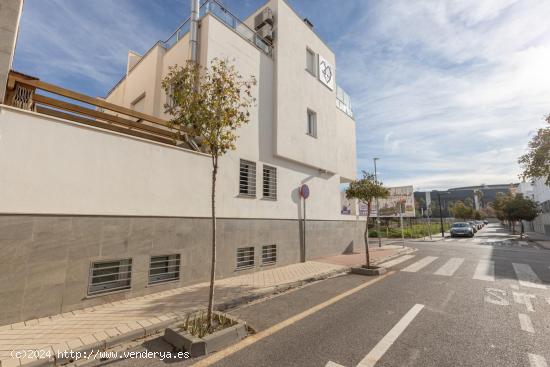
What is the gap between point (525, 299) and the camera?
6402 mm

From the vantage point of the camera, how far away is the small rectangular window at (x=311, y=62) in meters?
14.1

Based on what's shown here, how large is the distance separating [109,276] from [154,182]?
94.1 inches

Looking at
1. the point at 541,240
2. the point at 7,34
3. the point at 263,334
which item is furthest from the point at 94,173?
the point at 541,240

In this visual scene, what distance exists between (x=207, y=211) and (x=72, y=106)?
4.17m

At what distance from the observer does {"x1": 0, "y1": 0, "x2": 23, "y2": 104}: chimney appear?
15.8ft

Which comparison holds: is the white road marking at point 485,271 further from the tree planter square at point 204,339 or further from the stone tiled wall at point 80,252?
the tree planter square at point 204,339

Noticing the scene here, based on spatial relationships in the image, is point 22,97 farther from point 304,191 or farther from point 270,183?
point 304,191

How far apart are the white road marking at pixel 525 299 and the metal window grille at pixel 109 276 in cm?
899

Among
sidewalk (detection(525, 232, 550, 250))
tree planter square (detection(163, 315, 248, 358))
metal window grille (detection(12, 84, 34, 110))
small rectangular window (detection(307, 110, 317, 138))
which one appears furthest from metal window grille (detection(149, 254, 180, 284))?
sidewalk (detection(525, 232, 550, 250))

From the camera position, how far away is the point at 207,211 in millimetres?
8055

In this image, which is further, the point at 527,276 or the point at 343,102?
the point at 343,102

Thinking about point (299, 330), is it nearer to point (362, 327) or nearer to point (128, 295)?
point (362, 327)

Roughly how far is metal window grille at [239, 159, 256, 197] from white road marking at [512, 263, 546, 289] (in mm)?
9107

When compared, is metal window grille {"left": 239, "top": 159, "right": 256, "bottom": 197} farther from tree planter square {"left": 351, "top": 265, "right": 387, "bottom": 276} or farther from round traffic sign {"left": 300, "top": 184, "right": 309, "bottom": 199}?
tree planter square {"left": 351, "top": 265, "right": 387, "bottom": 276}
